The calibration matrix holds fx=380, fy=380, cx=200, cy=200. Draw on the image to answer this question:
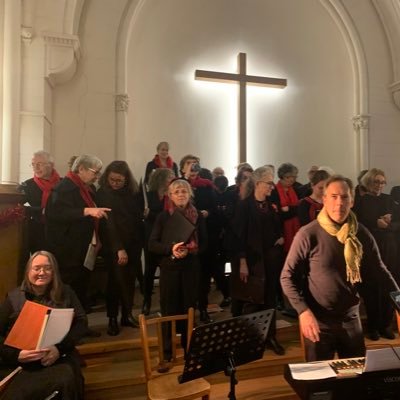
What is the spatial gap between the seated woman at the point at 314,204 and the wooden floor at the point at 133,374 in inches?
43.1

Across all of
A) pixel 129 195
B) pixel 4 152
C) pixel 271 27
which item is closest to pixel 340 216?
pixel 129 195

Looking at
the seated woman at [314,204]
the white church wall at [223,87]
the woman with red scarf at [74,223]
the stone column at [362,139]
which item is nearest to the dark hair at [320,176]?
the seated woman at [314,204]

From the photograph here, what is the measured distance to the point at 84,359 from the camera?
2.84 meters

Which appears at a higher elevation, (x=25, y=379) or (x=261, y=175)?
(x=261, y=175)

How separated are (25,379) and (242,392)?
149 cm

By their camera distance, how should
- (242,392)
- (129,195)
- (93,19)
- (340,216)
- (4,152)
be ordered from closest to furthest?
(340,216) → (242,392) → (129,195) → (4,152) → (93,19)

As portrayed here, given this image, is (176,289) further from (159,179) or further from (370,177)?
(370,177)

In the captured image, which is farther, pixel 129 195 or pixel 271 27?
pixel 271 27

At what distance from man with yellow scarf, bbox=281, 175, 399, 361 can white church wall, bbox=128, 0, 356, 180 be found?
11.8ft

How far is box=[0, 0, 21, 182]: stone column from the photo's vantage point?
13.1 ft

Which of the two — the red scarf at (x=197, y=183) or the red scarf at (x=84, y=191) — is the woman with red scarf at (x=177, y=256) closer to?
the red scarf at (x=84, y=191)

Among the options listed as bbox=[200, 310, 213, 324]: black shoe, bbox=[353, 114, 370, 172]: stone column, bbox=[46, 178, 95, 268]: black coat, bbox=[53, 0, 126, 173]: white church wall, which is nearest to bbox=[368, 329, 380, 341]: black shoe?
bbox=[200, 310, 213, 324]: black shoe

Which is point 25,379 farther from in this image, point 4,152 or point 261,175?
point 4,152

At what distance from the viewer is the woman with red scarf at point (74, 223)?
288cm
